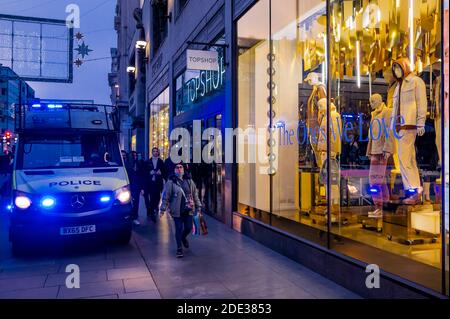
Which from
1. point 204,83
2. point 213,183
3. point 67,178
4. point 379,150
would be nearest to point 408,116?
point 379,150

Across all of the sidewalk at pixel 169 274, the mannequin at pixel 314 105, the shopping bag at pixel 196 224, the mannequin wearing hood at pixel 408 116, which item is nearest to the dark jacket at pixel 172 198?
the shopping bag at pixel 196 224

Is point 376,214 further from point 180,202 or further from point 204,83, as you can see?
point 204,83

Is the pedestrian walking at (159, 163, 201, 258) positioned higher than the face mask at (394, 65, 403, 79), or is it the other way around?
the face mask at (394, 65, 403, 79)

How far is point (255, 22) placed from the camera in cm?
873

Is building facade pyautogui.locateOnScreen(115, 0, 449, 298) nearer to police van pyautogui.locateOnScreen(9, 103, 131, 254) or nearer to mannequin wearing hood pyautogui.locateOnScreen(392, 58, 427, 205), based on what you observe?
mannequin wearing hood pyautogui.locateOnScreen(392, 58, 427, 205)

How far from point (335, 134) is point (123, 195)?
403cm

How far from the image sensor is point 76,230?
6730 millimetres

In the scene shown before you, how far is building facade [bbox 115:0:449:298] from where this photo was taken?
559 cm

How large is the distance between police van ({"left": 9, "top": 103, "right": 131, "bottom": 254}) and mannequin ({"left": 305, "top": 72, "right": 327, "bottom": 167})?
12.6ft

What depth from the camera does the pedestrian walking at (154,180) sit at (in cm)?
1021

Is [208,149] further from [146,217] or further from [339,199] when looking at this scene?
[339,199]

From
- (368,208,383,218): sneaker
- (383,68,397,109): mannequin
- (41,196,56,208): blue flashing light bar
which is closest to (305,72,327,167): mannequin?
(383,68,397,109): mannequin

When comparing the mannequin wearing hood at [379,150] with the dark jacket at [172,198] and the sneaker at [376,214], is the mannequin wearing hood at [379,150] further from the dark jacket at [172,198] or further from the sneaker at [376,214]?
the dark jacket at [172,198]

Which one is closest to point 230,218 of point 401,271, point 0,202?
point 401,271
